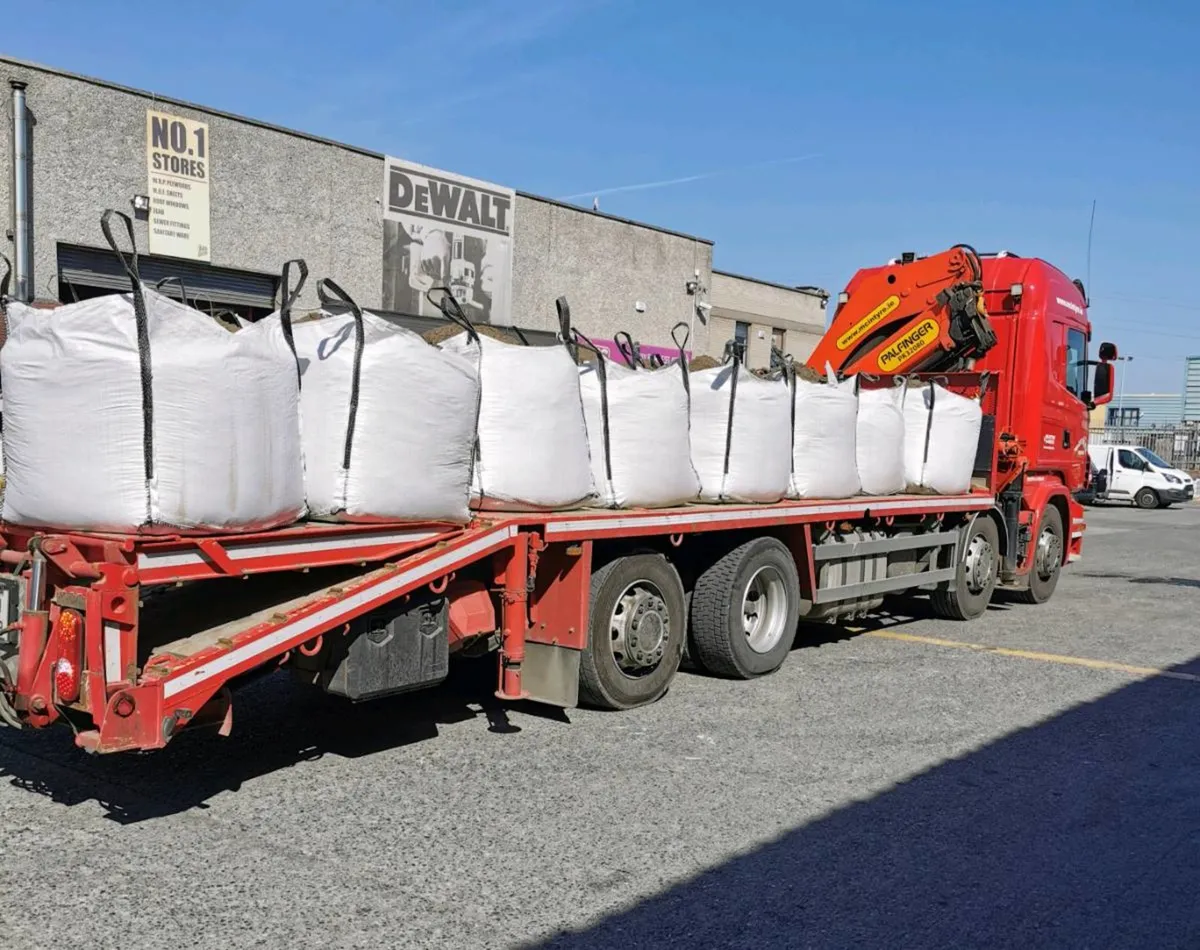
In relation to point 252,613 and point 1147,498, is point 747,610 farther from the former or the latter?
point 1147,498

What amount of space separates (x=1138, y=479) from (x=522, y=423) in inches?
1270

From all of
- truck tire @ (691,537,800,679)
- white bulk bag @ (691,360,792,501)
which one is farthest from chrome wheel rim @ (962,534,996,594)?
white bulk bag @ (691,360,792,501)

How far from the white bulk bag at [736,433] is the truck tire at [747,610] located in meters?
0.44

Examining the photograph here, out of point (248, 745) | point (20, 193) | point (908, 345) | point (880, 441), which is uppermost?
point (20, 193)

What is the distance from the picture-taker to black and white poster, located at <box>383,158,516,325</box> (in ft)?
63.8

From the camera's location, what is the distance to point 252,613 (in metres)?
4.82

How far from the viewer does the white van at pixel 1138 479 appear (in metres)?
33.2

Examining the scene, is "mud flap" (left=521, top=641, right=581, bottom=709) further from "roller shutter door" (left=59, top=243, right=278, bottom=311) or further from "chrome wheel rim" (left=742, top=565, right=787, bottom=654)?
"roller shutter door" (left=59, top=243, right=278, bottom=311)

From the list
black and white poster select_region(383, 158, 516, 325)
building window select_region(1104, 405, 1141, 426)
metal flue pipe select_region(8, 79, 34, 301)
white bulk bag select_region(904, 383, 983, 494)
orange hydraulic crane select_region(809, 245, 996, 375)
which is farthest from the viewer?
building window select_region(1104, 405, 1141, 426)

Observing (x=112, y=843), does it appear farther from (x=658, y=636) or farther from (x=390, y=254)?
(x=390, y=254)

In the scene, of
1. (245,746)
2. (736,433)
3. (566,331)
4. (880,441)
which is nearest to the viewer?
(245,746)

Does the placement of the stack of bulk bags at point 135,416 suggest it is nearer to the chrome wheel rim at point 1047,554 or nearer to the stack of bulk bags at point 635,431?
the stack of bulk bags at point 635,431

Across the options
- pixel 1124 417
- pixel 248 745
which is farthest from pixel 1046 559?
pixel 1124 417

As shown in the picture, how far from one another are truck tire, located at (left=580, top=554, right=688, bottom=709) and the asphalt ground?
18 centimetres
